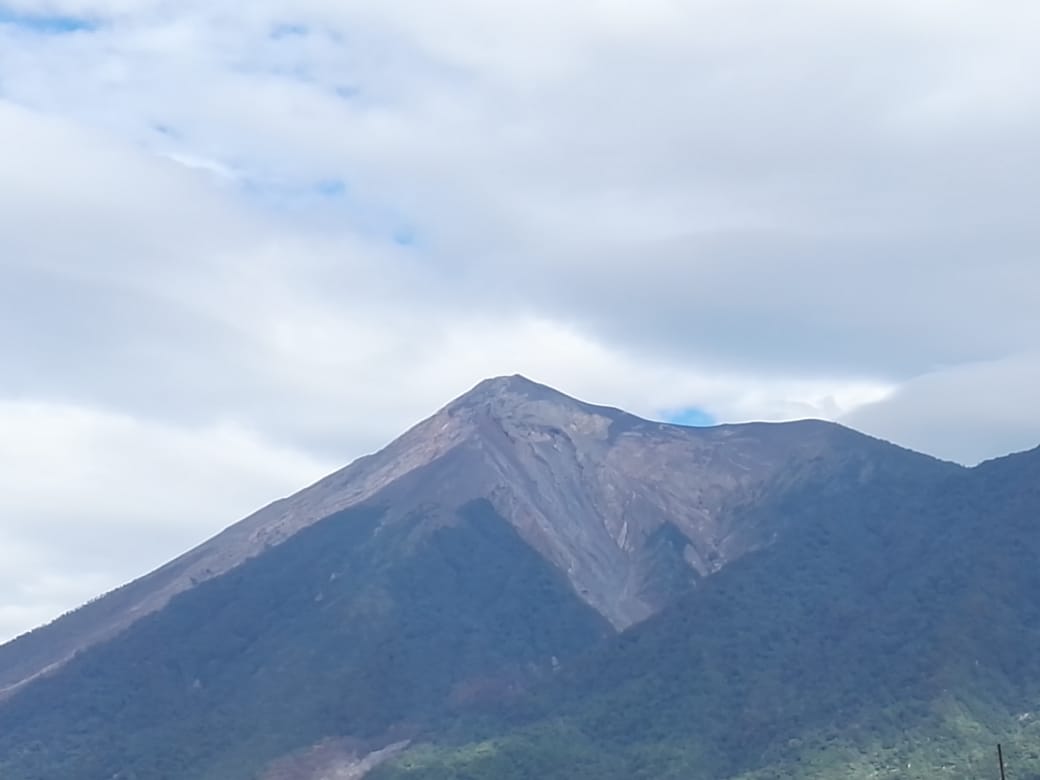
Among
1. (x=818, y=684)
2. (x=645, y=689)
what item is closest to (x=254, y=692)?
(x=645, y=689)

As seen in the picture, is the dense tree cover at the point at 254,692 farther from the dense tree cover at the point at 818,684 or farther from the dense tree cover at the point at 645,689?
the dense tree cover at the point at 818,684

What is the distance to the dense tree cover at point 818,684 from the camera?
509 feet

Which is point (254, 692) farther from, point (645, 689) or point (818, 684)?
point (818, 684)

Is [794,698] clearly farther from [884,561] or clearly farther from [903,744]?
[884,561]

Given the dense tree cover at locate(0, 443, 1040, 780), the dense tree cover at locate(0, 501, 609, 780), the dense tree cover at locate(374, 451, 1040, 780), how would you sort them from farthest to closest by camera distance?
the dense tree cover at locate(0, 501, 609, 780) < the dense tree cover at locate(0, 443, 1040, 780) < the dense tree cover at locate(374, 451, 1040, 780)

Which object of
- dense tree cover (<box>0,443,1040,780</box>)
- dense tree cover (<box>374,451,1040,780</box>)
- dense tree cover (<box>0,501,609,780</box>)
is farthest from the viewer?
dense tree cover (<box>0,501,609,780</box>)

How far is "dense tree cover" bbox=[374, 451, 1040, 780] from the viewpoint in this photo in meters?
155

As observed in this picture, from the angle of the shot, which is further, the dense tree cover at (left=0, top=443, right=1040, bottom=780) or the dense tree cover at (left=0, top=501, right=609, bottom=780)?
the dense tree cover at (left=0, top=501, right=609, bottom=780)

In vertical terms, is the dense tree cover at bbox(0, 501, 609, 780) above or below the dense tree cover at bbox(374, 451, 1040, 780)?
above

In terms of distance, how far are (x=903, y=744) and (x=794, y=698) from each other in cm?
1861

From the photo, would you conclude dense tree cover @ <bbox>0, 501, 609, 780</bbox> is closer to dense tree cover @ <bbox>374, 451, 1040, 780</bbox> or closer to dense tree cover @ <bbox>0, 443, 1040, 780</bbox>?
dense tree cover @ <bbox>0, 443, 1040, 780</bbox>

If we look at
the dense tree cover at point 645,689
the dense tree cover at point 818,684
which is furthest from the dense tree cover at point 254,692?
the dense tree cover at point 818,684

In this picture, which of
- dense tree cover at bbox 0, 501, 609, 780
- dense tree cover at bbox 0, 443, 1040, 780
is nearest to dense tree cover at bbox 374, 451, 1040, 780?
dense tree cover at bbox 0, 443, 1040, 780

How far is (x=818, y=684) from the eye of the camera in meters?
172
